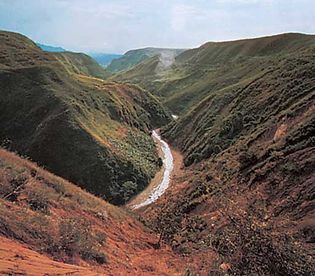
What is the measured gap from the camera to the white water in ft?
142

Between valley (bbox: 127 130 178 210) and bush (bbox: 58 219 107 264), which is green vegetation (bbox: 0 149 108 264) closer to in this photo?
bush (bbox: 58 219 107 264)

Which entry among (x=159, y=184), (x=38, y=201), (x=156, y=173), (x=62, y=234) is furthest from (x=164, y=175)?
(x=62, y=234)

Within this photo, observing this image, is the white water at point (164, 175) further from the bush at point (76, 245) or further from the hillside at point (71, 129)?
the bush at point (76, 245)

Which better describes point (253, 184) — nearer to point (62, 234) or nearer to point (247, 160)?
point (247, 160)

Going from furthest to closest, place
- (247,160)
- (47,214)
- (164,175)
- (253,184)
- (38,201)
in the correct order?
1. (164,175)
2. (247,160)
3. (253,184)
4. (38,201)
5. (47,214)

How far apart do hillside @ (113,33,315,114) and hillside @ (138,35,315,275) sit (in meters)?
23.9

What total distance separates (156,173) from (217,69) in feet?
228

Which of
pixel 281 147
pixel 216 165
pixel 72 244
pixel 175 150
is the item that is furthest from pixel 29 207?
pixel 175 150

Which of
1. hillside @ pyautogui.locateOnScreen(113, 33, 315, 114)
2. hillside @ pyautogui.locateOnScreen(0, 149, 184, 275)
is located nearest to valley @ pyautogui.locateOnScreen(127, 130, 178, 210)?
hillside @ pyautogui.locateOnScreen(0, 149, 184, 275)

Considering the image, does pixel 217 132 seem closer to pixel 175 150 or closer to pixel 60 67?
pixel 175 150

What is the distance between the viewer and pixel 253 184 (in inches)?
968

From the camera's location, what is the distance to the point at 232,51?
5017 inches

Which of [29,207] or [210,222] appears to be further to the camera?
[210,222]

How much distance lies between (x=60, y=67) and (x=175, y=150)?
2428 cm
